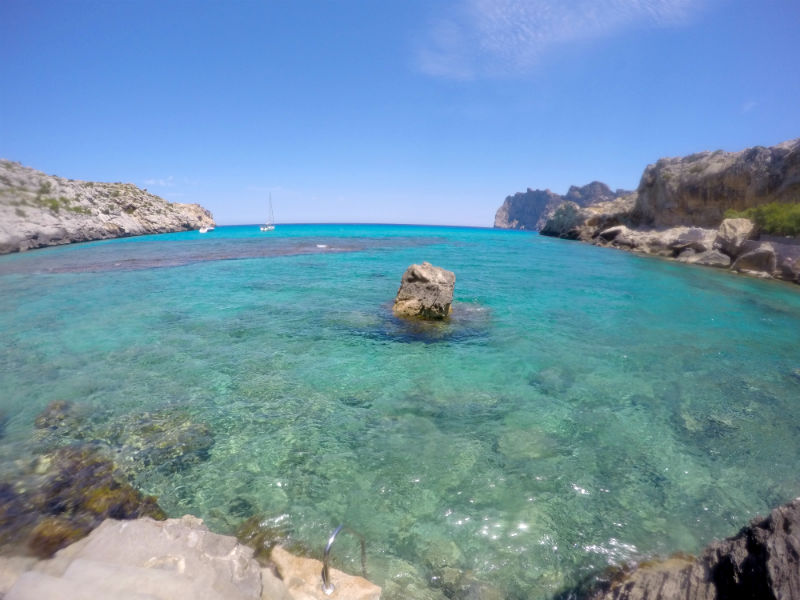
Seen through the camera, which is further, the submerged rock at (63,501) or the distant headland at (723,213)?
the distant headland at (723,213)

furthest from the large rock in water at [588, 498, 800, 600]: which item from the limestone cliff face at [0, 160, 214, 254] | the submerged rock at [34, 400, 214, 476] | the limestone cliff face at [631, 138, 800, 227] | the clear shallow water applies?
the limestone cliff face at [0, 160, 214, 254]

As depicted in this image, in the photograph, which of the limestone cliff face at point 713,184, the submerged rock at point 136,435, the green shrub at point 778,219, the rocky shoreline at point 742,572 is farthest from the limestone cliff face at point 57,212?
the limestone cliff face at point 713,184

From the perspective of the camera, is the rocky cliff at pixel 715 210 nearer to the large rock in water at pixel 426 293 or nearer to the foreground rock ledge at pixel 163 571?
the large rock in water at pixel 426 293

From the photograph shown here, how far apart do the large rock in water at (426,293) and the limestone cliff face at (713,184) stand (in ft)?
127

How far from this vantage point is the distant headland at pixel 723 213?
27578 millimetres

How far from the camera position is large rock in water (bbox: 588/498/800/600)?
252cm

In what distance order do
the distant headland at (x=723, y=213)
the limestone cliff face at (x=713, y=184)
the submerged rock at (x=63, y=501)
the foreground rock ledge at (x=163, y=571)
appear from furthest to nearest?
the limestone cliff face at (x=713, y=184)
the distant headland at (x=723, y=213)
the submerged rock at (x=63, y=501)
the foreground rock ledge at (x=163, y=571)

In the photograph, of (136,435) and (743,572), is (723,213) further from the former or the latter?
(136,435)

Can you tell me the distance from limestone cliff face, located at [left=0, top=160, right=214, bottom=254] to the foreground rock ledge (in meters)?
47.6

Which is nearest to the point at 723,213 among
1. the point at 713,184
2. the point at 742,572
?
the point at 713,184

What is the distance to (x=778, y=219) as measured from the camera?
2884cm

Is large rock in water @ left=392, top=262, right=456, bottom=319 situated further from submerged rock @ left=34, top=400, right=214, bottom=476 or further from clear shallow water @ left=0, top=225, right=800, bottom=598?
submerged rock @ left=34, top=400, right=214, bottom=476

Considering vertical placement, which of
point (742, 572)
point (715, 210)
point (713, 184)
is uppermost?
point (713, 184)

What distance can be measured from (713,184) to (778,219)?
14.6m
